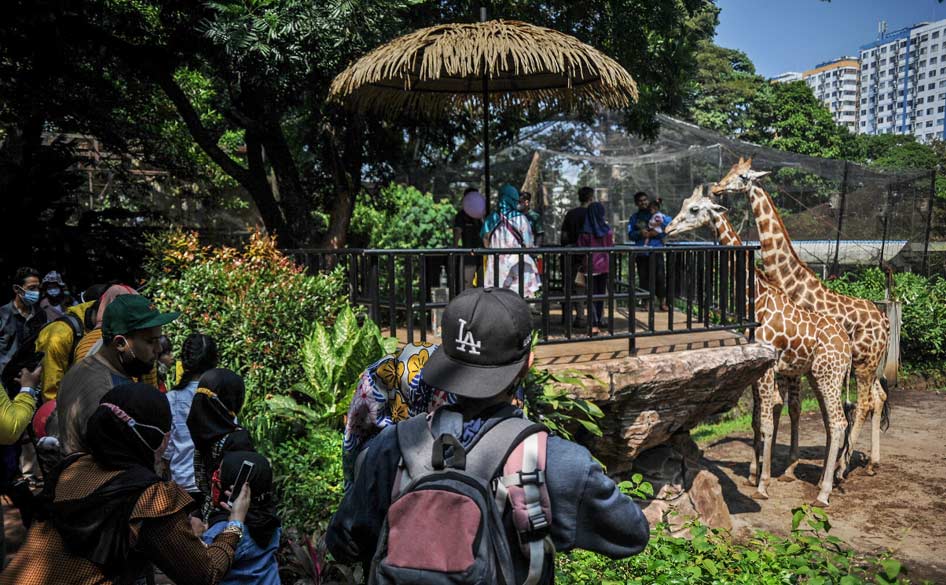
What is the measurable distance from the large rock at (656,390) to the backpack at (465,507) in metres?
4.37

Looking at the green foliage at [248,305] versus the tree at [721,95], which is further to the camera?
the tree at [721,95]

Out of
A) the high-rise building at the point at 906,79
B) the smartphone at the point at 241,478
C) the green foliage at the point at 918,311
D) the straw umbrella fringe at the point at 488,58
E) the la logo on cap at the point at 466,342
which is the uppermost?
the high-rise building at the point at 906,79

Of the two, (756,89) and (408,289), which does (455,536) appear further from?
(756,89)

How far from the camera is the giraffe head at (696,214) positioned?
9414 mm

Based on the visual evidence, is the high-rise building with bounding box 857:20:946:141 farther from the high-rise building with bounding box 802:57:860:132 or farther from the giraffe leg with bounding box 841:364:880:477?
the giraffe leg with bounding box 841:364:880:477

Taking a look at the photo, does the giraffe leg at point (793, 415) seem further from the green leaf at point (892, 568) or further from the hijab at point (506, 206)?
the green leaf at point (892, 568)

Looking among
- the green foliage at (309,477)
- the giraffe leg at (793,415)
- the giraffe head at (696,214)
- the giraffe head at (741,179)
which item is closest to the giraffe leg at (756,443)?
the giraffe leg at (793,415)

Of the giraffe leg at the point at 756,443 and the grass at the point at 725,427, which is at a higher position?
the giraffe leg at the point at 756,443

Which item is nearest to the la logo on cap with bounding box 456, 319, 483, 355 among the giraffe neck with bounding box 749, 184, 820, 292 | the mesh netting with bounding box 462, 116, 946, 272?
the giraffe neck with bounding box 749, 184, 820, 292

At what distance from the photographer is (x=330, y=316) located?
23.2 ft

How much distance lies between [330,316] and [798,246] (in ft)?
50.5

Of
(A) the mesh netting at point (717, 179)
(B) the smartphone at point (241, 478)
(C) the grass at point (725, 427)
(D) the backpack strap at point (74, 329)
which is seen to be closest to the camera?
(B) the smartphone at point (241, 478)

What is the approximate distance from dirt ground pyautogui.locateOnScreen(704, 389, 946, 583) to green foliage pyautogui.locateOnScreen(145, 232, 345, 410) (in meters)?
5.29

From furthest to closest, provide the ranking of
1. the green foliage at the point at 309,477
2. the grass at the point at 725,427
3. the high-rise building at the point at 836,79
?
the high-rise building at the point at 836,79, the grass at the point at 725,427, the green foliage at the point at 309,477
